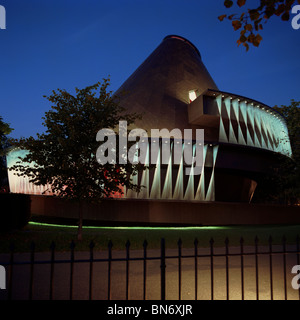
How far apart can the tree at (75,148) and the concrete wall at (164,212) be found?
10.3m

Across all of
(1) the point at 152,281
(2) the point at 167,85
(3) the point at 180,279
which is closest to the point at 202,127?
(2) the point at 167,85

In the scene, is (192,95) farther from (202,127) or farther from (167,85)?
(202,127)

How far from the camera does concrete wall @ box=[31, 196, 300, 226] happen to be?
2388cm

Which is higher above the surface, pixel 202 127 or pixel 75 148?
pixel 202 127

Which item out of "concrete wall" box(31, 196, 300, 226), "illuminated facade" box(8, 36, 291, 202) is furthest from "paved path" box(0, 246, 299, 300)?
"illuminated facade" box(8, 36, 291, 202)

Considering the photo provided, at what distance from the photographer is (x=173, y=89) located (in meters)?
38.6

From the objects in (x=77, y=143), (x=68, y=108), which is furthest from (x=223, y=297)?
(x=68, y=108)

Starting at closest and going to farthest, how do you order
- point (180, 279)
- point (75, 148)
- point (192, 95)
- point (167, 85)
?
→ point (180, 279) < point (75, 148) < point (192, 95) < point (167, 85)

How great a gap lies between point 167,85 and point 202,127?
8.16 metres

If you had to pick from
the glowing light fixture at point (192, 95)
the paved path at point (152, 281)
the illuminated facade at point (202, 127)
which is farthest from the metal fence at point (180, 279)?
the glowing light fixture at point (192, 95)

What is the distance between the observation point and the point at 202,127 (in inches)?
1387

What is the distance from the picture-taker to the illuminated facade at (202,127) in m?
26.3
